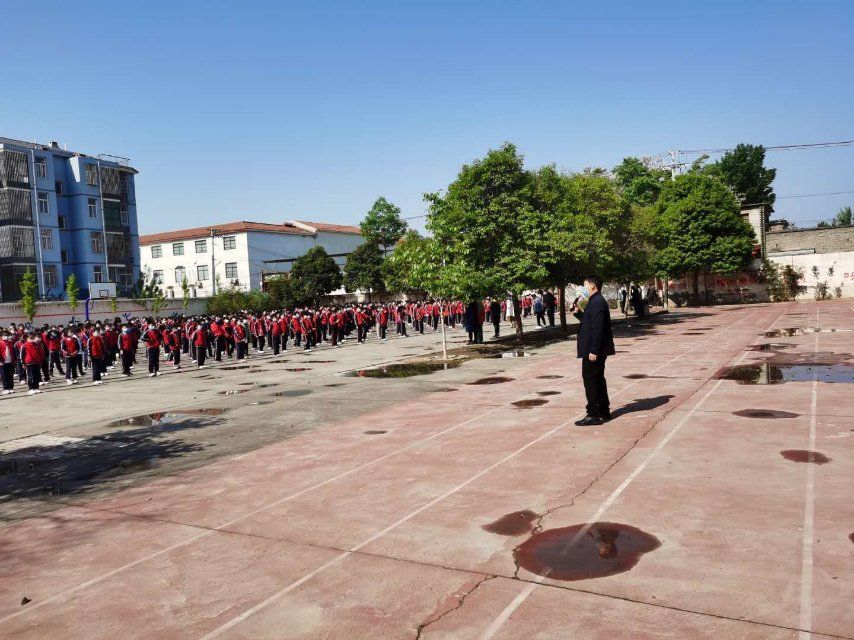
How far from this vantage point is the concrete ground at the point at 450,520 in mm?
3910

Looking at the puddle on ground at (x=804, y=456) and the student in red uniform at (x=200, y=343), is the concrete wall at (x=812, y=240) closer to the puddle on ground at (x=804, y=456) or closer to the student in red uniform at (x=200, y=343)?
the student in red uniform at (x=200, y=343)

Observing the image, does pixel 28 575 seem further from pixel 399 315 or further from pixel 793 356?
pixel 399 315

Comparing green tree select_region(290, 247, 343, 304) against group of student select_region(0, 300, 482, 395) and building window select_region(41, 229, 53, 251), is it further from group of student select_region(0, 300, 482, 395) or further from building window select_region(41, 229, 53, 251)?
group of student select_region(0, 300, 482, 395)

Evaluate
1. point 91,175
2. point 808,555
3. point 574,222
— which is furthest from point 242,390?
point 91,175

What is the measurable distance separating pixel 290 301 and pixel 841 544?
52.3 metres

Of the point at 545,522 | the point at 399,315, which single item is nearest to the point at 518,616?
the point at 545,522

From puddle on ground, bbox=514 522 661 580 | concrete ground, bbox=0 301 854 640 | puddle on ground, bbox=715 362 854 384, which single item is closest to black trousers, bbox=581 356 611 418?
concrete ground, bbox=0 301 854 640

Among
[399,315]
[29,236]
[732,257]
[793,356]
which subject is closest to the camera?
[793,356]

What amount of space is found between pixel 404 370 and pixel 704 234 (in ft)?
113

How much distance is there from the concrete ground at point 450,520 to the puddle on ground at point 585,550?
2 cm

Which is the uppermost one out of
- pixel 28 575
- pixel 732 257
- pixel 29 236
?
pixel 29 236

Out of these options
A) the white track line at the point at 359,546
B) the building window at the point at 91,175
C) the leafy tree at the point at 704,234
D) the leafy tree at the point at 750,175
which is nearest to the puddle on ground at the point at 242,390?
the white track line at the point at 359,546

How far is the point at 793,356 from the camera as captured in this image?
14.8 metres

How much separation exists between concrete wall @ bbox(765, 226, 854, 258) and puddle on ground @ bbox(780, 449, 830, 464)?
45055 millimetres
